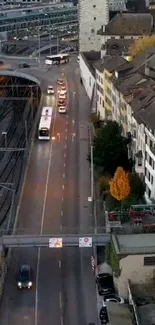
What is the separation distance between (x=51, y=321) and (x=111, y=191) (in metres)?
14.2

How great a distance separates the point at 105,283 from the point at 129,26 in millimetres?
62800

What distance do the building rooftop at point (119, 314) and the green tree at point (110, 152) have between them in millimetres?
20632

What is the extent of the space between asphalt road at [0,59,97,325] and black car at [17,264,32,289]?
40cm

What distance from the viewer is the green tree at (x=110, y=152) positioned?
5969 cm

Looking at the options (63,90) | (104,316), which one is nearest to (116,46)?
(63,90)

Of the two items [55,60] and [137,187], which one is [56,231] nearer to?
[137,187]

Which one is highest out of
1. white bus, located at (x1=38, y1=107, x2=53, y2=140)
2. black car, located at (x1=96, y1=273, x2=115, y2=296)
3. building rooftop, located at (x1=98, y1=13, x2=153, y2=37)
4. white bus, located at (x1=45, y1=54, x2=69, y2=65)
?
white bus, located at (x1=45, y1=54, x2=69, y2=65)

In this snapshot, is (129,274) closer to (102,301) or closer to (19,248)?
(102,301)

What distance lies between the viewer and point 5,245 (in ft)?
151

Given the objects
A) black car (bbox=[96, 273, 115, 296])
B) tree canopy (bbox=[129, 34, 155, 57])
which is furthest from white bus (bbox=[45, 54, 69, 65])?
black car (bbox=[96, 273, 115, 296])

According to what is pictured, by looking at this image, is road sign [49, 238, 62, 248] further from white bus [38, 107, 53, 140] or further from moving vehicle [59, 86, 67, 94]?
moving vehicle [59, 86, 67, 94]

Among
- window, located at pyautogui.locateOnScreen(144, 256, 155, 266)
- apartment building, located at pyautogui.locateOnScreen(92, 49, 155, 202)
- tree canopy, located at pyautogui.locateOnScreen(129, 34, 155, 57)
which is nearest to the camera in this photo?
window, located at pyautogui.locateOnScreen(144, 256, 155, 266)

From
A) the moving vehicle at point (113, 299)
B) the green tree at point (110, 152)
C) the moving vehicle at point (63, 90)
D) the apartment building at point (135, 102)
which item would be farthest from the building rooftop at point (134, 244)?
the moving vehicle at point (63, 90)

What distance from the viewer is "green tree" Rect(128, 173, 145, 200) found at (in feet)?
176
